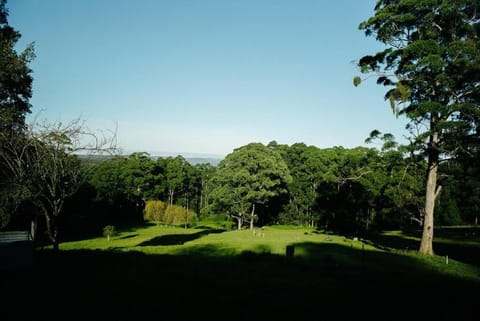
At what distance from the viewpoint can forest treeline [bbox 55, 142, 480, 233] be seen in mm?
46844

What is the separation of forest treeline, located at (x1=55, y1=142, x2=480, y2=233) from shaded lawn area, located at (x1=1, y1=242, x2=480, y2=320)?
26.9 metres

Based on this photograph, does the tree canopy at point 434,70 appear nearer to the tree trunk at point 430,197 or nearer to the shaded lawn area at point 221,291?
the tree trunk at point 430,197

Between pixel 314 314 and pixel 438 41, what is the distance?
1792 centimetres

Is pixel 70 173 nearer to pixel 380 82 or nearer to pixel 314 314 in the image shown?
pixel 314 314

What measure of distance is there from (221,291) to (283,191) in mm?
42028

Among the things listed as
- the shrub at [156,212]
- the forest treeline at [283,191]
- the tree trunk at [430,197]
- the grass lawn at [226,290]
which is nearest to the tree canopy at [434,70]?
the tree trunk at [430,197]

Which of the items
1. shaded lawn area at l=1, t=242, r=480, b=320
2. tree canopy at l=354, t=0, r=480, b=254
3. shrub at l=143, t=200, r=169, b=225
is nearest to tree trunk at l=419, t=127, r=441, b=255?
tree canopy at l=354, t=0, r=480, b=254

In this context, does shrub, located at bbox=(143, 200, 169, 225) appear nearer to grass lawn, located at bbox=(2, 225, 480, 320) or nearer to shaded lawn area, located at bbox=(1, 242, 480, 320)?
grass lawn, located at bbox=(2, 225, 480, 320)

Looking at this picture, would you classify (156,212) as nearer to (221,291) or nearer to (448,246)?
(448,246)

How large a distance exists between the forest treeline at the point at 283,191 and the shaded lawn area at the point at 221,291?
1057 inches

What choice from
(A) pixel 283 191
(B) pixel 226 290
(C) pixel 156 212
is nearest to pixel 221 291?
(B) pixel 226 290

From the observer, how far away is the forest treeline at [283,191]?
46.8 m

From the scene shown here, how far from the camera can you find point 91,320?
654 cm

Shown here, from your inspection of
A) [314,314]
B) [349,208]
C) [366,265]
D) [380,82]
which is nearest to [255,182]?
[349,208]
